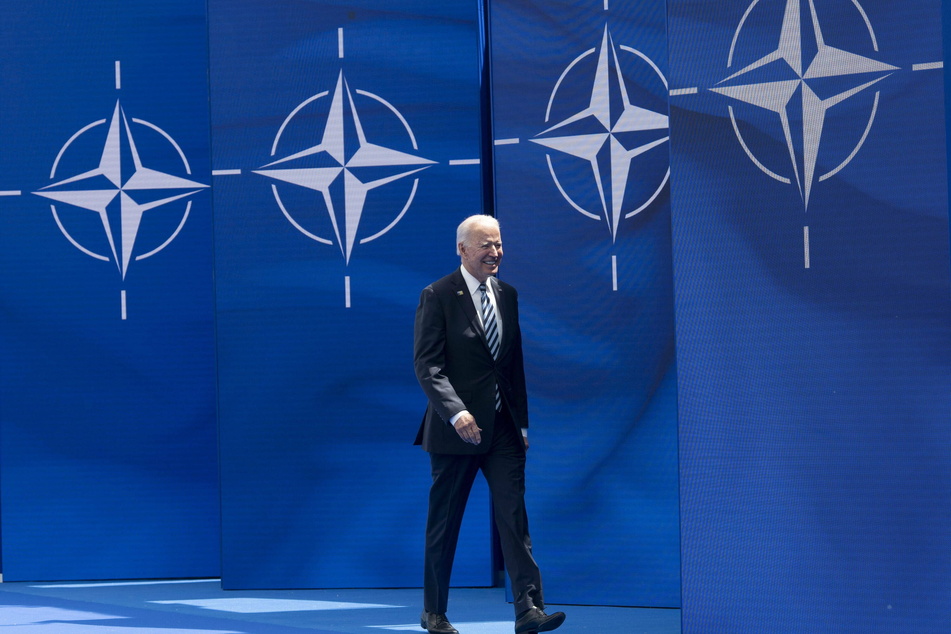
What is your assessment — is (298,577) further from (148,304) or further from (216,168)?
(216,168)

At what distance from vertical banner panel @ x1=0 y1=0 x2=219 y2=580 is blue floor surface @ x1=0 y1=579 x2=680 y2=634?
0.32 metres

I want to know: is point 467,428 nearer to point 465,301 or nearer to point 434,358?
point 434,358

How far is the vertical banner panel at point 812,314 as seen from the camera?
4148 millimetres

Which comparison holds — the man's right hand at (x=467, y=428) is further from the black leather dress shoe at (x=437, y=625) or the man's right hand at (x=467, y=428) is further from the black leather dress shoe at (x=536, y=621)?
the black leather dress shoe at (x=437, y=625)

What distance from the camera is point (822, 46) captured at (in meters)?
4.29

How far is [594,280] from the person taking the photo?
531cm

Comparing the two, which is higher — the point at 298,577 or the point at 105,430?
the point at 105,430

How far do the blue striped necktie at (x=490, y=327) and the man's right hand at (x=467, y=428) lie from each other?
0.26 meters

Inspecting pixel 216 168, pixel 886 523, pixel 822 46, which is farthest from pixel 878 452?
pixel 216 168

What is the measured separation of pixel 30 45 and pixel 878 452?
469 cm

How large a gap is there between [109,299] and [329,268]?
129 centimetres

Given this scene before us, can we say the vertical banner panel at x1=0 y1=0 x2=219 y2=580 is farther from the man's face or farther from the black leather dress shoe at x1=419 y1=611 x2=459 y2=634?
the man's face

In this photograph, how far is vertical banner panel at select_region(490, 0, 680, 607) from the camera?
5246mm

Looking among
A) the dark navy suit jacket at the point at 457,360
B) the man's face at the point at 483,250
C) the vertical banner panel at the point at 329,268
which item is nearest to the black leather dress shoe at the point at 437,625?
the dark navy suit jacket at the point at 457,360
